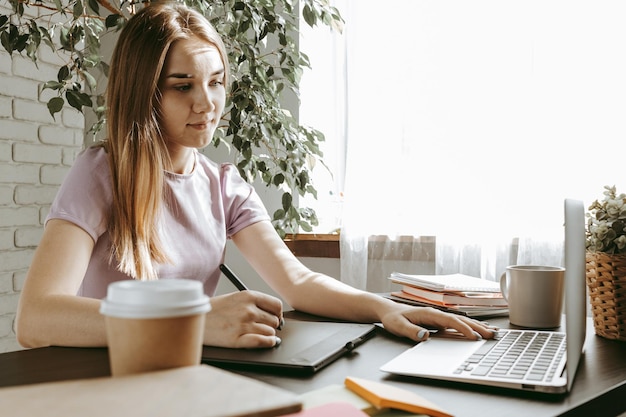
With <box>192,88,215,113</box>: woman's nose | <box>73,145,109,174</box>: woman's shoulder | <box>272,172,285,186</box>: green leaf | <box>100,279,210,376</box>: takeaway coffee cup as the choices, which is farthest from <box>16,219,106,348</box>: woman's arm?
<box>272,172,285,186</box>: green leaf

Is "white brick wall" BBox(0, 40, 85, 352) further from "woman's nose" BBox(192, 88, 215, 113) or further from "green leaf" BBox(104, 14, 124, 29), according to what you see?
"woman's nose" BBox(192, 88, 215, 113)

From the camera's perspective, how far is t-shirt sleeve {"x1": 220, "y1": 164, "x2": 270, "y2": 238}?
1.58m

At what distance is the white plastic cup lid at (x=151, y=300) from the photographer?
1.40ft

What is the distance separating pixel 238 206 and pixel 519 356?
910 mm

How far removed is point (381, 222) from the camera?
8.11ft

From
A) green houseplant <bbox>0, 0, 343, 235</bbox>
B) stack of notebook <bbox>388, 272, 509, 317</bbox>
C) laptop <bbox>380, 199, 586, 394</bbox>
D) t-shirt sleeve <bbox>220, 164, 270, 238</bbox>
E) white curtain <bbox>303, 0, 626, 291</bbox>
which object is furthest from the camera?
white curtain <bbox>303, 0, 626, 291</bbox>

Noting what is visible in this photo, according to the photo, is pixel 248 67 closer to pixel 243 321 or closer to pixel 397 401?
pixel 243 321

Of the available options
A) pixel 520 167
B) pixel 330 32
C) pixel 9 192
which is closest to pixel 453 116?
pixel 520 167

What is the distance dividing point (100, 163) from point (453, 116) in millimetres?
1381

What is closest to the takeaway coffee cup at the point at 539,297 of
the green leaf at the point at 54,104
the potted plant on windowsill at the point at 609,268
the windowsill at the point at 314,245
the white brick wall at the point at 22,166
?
the potted plant on windowsill at the point at 609,268

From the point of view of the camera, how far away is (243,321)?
0.91 meters

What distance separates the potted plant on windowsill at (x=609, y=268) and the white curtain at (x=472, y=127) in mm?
1062

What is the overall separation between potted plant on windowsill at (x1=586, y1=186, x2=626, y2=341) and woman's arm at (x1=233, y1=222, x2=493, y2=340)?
8.4 inches

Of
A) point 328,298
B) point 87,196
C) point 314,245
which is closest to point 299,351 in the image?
point 328,298
